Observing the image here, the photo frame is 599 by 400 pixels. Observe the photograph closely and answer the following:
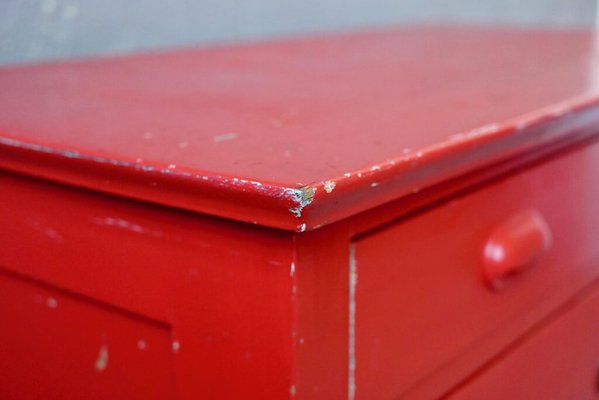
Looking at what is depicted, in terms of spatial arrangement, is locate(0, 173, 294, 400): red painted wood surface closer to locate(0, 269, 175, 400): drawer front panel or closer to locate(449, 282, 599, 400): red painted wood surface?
locate(0, 269, 175, 400): drawer front panel

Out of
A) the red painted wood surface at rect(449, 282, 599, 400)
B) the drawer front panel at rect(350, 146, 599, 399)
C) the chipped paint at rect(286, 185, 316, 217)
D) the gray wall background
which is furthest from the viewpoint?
the gray wall background

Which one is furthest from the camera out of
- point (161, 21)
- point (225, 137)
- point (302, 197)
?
point (161, 21)

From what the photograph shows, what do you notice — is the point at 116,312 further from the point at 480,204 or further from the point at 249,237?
the point at 480,204

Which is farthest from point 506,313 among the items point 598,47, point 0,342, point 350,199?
point 598,47

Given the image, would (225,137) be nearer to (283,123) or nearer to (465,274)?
(283,123)

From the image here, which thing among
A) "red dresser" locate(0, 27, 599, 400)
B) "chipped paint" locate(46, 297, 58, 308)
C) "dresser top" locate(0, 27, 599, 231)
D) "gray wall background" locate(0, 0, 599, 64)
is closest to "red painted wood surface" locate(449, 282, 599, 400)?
"red dresser" locate(0, 27, 599, 400)

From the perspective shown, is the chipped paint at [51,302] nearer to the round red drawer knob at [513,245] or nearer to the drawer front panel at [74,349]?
the drawer front panel at [74,349]

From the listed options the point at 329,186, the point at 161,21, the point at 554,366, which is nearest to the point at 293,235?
the point at 329,186
